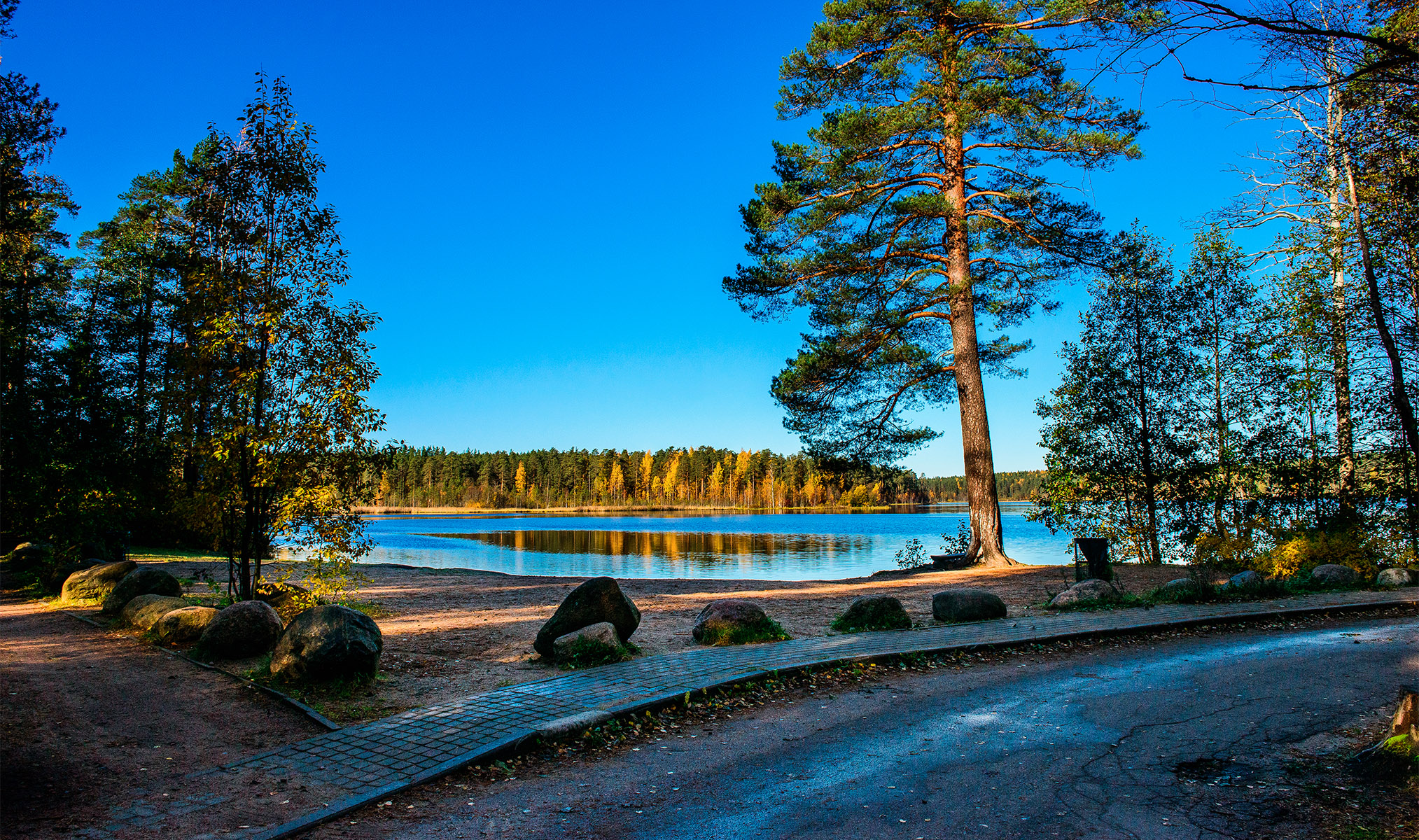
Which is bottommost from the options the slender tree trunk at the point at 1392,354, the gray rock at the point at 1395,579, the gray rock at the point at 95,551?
the gray rock at the point at 1395,579

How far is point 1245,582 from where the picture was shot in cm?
1184

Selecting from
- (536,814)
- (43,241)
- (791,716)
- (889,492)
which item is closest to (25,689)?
(536,814)

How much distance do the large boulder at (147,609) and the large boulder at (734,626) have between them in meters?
6.71

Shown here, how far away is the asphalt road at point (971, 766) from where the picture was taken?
389 cm

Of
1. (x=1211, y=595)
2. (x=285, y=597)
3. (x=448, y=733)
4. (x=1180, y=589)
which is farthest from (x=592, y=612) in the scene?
(x=1211, y=595)

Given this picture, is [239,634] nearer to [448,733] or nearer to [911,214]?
[448,733]

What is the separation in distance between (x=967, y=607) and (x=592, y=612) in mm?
5203

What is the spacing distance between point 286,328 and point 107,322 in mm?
25537

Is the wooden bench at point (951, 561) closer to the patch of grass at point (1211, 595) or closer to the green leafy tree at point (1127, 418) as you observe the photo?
the green leafy tree at point (1127, 418)

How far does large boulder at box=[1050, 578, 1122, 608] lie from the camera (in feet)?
36.0

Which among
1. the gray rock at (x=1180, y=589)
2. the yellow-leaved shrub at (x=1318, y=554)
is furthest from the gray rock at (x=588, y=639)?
the yellow-leaved shrub at (x=1318, y=554)

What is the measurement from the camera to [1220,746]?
4.98m

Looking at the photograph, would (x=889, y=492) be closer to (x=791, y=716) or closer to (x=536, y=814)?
(x=791, y=716)

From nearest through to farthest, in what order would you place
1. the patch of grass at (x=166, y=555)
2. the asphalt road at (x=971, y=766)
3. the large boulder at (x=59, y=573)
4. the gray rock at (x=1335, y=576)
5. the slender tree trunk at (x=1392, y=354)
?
1. the asphalt road at (x=971, y=766)
2. the slender tree trunk at (x=1392, y=354)
3. the gray rock at (x=1335, y=576)
4. the large boulder at (x=59, y=573)
5. the patch of grass at (x=166, y=555)
